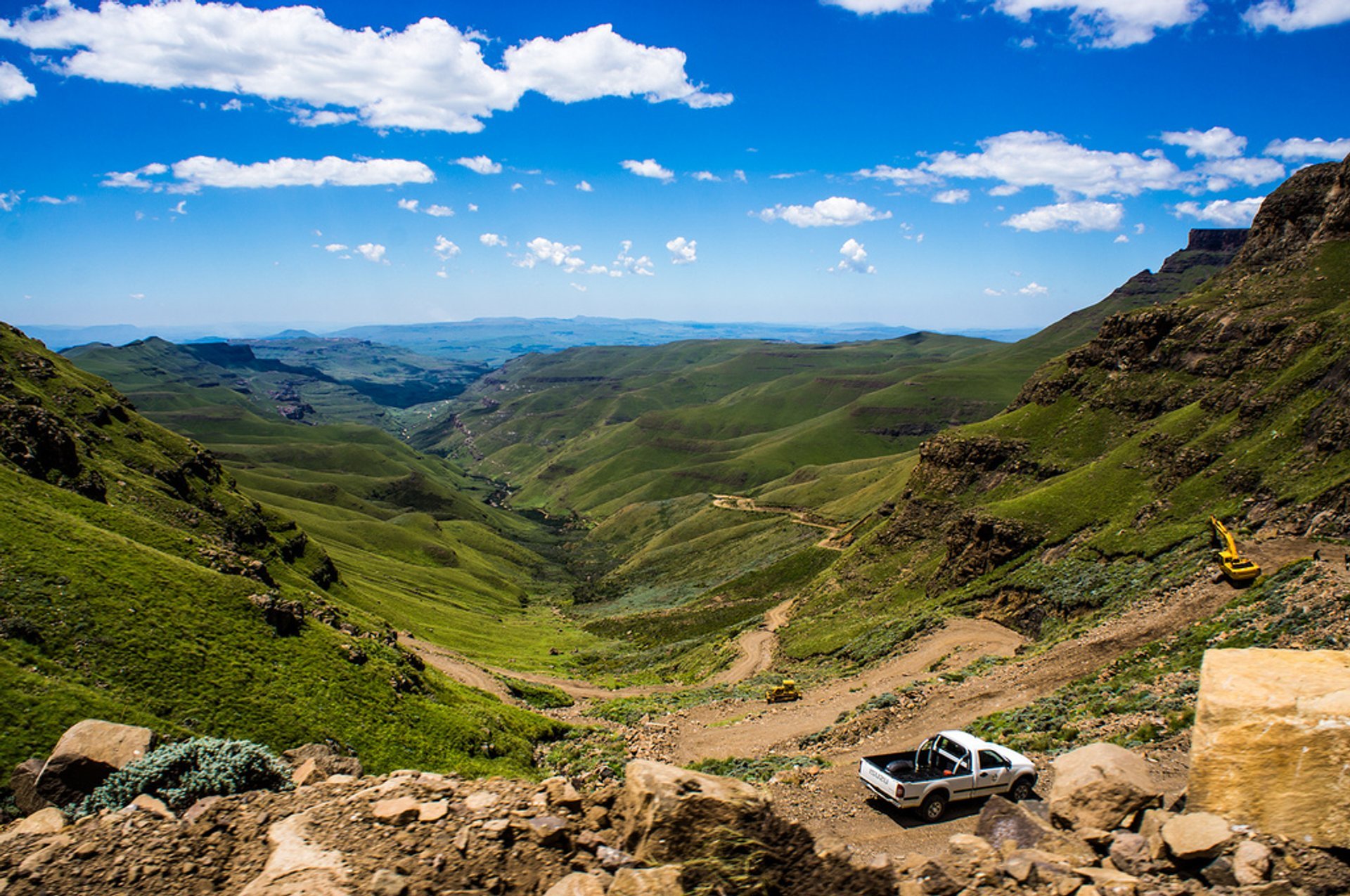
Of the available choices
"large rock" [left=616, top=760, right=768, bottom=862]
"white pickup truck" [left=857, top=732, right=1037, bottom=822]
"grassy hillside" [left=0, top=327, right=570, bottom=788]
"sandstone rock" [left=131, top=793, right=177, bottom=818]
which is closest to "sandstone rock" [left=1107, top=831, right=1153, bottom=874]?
"large rock" [left=616, top=760, right=768, bottom=862]

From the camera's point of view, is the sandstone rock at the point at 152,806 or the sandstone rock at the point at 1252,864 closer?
the sandstone rock at the point at 1252,864

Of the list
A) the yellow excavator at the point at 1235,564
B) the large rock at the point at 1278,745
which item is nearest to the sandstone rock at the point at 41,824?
the large rock at the point at 1278,745

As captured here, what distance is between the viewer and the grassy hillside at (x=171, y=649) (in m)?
27.6

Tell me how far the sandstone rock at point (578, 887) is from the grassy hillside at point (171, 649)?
22.2 m

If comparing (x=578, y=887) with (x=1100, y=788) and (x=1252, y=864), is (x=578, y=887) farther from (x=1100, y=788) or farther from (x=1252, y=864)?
(x=1252, y=864)

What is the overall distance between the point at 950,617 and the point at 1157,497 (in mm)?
20716

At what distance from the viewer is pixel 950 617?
57.2 meters

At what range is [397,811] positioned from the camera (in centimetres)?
1391

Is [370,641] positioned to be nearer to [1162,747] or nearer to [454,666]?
[454,666]

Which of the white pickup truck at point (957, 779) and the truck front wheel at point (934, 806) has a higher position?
the white pickup truck at point (957, 779)

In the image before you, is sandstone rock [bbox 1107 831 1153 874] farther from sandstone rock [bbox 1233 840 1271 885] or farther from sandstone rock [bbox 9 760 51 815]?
sandstone rock [bbox 9 760 51 815]

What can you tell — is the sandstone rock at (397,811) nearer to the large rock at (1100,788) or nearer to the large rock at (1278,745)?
the large rock at (1100,788)

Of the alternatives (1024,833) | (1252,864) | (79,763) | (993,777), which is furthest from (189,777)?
(993,777)

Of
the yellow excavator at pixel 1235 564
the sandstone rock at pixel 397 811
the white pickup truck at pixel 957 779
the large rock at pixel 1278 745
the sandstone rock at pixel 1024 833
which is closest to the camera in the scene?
the large rock at pixel 1278 745
